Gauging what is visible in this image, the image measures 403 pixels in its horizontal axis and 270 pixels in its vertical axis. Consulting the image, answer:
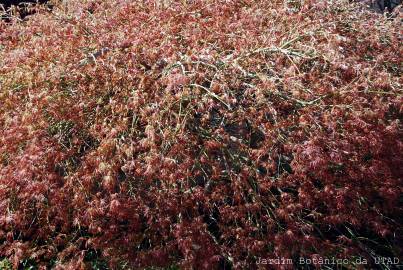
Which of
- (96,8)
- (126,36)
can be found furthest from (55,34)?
(96,8)

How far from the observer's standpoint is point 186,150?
12.3 ft

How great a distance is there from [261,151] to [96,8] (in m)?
3.49

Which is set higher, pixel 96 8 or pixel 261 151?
pixel 96 8

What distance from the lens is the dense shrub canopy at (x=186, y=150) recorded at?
146 inches

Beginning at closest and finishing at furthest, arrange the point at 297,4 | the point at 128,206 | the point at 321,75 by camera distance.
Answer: the point at 128,206
the point at 321,75
the point at 297,4

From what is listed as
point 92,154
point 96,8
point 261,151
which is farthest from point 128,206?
point 96,8

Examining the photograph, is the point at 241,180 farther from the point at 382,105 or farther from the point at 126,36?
the point at 126,36

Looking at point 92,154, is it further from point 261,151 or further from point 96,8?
point 96,8

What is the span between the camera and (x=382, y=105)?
13.0ft

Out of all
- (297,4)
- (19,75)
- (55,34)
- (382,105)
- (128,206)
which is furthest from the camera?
(297,4)

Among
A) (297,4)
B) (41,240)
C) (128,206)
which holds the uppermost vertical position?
(297,4)

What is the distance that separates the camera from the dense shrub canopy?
3.71 meters

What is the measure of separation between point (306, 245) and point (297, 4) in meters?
3.46

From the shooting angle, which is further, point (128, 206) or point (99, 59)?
point (99, 59)
